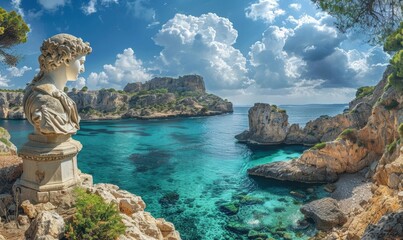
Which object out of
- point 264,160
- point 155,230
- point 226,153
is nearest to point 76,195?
point 155,230

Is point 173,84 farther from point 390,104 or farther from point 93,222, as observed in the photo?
point 93,222

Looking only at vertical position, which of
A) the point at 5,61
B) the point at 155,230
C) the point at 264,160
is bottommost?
the point at 264,160

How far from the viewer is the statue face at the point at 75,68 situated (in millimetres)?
7680

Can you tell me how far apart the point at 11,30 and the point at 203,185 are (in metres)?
23.0

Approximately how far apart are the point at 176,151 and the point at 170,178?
1737 cm

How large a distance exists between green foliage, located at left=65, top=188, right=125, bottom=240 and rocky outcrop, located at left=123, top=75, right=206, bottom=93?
6681 inches

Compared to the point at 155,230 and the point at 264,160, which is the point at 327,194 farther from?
the point at 155,230

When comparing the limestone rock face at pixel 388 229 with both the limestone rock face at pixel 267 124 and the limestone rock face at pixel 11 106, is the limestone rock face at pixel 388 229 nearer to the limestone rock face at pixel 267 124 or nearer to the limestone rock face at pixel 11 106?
the limestone rock face at pixel 267 124

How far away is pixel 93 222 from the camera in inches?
248

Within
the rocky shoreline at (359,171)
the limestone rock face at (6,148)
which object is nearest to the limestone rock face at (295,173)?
the rocky shoreline at (359,171)

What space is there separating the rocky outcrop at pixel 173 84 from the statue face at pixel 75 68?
168m

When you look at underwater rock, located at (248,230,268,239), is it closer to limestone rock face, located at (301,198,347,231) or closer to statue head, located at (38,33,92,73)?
limestone rock face, located at (301,198,347,231)

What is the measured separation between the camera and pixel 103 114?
122 m

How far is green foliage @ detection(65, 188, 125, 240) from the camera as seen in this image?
6.08 m
